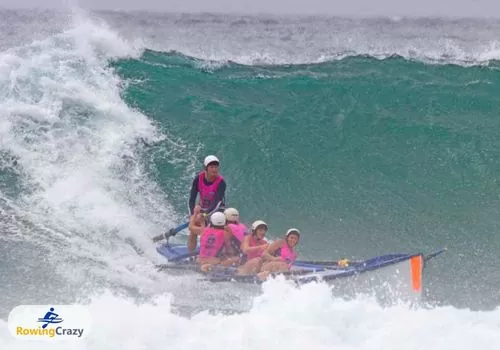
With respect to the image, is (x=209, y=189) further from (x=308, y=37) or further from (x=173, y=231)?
(x=308, y=37)

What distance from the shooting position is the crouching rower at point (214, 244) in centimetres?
1245

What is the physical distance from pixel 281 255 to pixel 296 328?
7.93 feet

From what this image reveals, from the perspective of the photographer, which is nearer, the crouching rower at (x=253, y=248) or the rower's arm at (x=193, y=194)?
the crouching rower at (x=253, y=248)

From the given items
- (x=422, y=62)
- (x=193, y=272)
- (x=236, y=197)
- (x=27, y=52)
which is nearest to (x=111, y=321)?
(x=193, y=272)

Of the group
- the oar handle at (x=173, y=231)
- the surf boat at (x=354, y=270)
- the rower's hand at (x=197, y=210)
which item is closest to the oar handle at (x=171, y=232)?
the oar handle at (x=173, y=231)

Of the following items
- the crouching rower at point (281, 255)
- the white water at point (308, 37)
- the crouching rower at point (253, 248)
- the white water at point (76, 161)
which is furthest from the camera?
the white water at point (308, 37)

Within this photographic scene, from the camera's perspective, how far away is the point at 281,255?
40.0 feet

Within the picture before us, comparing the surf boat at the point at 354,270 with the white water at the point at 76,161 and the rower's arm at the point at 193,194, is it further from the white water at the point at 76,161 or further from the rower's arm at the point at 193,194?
the white water at the point at 76,161

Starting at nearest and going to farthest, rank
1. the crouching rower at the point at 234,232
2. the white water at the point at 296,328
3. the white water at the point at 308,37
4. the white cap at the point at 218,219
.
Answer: the white water at the point at 296,328 < the white cap at the point at 218,219 < the crouching rower at the point at 234,232 < the white water at the point at 308,37

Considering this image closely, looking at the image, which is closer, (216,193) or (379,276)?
(379,276)

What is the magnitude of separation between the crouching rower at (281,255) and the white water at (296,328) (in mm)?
1155

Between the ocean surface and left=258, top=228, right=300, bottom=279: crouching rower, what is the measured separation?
517 mm

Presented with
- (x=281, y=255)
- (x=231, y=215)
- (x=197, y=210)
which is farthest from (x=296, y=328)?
(x=197, y=210)

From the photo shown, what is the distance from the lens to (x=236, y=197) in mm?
14906
